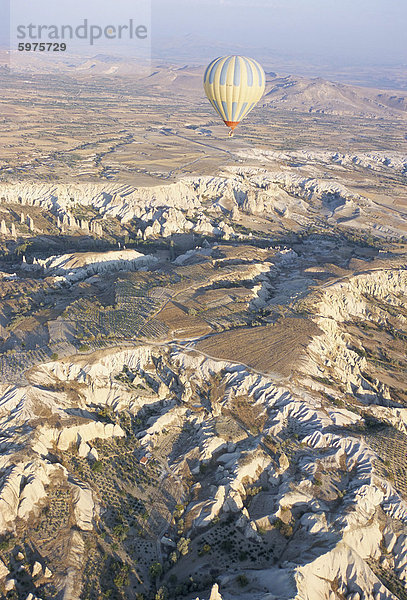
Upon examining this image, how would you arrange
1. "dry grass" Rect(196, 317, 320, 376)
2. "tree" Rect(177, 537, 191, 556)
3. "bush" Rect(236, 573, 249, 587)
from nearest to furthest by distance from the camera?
"bush" Rect(236, 573, 249, 587) → "tree" Rect(177, 537, 191, 556) → "dry grass" Rect(196, 317, 320, 376)

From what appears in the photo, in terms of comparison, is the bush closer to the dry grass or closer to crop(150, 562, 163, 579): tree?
crop(150, 562, 163, 579): tree

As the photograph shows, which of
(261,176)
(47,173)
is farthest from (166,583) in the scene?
(261,176)

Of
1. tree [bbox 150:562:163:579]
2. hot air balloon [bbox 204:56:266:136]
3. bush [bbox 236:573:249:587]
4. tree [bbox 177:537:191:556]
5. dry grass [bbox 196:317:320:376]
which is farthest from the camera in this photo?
hot air balloon [bbox 204:56:266:136]

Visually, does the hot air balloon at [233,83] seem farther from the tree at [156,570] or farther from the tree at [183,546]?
the tree at [156,570]

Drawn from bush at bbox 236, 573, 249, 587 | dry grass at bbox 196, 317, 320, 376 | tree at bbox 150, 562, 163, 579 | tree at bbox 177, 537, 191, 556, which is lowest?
tree at bbox 150, 562, 163, 579

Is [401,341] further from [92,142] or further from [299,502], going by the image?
[92,142]

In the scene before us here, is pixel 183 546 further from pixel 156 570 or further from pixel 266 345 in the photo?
pixel 266 345

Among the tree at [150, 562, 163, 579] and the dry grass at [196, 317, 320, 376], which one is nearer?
the tree at [150, 562, 163, 579]

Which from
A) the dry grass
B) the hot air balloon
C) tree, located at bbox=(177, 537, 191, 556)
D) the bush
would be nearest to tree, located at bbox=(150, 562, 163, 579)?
tree, located at bbox=(177, 537, 191, 556)

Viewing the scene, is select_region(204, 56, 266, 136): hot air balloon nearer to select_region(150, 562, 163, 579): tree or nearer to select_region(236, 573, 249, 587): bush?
select_region(150, 562, 163, 579): tree

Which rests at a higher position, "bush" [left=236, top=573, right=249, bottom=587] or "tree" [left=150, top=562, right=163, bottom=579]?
"bush" [left=236, top=573, right=249, bottom=587]

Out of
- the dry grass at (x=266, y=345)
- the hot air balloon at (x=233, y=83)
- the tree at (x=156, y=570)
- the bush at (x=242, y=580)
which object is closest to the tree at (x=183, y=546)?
the tree at (x=156, y=570)
